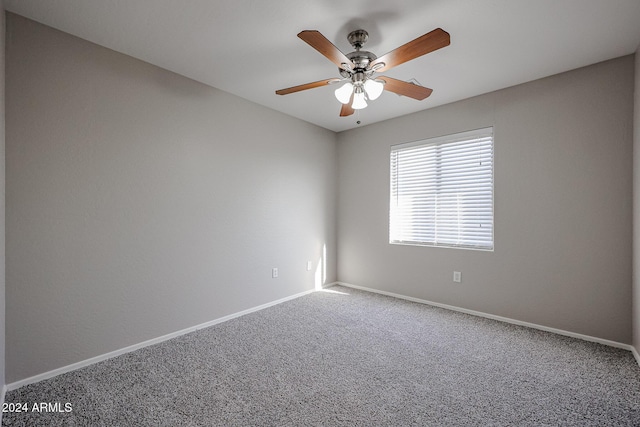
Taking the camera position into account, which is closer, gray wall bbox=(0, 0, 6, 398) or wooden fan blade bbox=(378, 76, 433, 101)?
gray wall bbox=(0, 0, 6, 398)

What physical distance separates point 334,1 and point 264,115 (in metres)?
1.91

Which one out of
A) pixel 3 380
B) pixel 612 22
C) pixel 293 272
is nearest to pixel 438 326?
pixel 293 272

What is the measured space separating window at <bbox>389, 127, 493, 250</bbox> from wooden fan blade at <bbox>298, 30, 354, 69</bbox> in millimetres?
2000

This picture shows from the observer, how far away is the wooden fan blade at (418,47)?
1.56m

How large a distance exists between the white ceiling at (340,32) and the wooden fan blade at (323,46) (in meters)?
0.30

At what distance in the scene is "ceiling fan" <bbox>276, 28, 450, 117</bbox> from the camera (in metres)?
1.68

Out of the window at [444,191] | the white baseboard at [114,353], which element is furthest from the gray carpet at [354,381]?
the window at [444,191]

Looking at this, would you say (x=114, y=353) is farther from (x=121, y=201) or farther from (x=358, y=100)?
(x=358, y=100)

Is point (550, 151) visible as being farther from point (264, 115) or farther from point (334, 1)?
point (264, 115)

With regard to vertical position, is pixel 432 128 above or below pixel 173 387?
above

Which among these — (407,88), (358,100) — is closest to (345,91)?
(358,100)

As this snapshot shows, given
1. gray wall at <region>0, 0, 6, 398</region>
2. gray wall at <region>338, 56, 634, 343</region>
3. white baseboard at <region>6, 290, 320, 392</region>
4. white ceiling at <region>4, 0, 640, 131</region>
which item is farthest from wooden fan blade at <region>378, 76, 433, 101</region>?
white baseboard at <region>6, 290, 320, 392</region>

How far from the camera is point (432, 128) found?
3.59 metres

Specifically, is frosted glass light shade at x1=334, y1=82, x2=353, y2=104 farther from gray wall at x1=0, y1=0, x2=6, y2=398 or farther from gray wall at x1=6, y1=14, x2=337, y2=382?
gray wall at x1=0, y1=0, x2=6, y2=398
